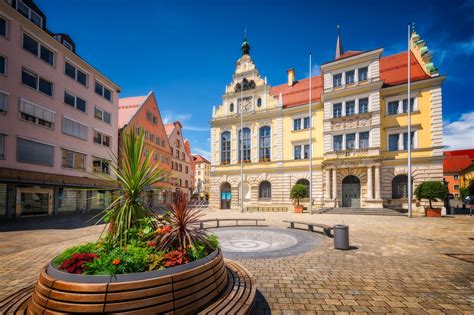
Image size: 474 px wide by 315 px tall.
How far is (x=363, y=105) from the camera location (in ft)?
86.0

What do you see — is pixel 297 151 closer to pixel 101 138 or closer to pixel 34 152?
pixel 101 138

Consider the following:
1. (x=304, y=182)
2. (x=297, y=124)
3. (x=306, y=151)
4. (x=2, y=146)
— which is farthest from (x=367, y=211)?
(x=2, y=146)

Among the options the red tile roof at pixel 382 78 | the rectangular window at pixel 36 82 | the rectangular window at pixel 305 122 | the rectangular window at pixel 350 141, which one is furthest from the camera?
the rectangular window at pixel 305 122

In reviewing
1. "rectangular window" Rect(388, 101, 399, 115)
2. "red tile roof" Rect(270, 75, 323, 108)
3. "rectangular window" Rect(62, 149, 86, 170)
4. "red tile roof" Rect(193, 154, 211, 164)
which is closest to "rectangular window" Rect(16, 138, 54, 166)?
"rectangular window" Rect(62, 149, 86, 170)

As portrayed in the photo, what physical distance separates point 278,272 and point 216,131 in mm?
30229

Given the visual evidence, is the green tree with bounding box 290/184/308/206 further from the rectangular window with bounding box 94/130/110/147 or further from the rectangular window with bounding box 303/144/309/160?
the rectangular window with bounding box 94/130/110/147

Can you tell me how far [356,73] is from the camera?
87.8ft

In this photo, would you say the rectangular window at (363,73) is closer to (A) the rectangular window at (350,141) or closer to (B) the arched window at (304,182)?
Answer: (A) the rectangular window at (350,141)

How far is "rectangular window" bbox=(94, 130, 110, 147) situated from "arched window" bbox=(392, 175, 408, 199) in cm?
3293

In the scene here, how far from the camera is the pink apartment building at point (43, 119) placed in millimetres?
17391

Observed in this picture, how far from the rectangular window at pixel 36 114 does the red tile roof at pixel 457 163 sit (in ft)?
302

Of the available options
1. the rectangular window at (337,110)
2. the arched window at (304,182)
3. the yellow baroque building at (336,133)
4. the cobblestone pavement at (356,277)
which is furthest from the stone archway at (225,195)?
the cobblestone pavement at (356,277)

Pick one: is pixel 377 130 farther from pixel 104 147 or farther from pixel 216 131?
pixel 104 147

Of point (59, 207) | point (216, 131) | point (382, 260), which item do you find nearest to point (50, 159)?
point (59, 207)
